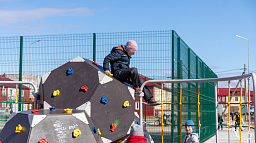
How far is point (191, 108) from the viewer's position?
39.4 feet

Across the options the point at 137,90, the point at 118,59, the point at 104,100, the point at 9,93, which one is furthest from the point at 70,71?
the point at 9,93

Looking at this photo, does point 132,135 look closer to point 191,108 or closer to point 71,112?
point 71,112

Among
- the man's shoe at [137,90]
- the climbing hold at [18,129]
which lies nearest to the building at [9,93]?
the man's shoe at [137,90]

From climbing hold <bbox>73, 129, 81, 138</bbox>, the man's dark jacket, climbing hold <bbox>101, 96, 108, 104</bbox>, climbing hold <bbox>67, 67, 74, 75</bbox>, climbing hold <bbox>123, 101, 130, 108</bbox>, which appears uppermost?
the man's dark jacket

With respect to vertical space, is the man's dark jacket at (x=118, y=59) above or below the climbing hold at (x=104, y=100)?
above

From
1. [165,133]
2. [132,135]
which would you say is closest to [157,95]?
[165,133]

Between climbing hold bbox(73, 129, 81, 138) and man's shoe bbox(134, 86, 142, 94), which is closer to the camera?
climbing hold bbox(73, 129, 81, 138)

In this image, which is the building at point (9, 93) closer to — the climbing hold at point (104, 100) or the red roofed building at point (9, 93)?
the red roofed building at point (9, 93)

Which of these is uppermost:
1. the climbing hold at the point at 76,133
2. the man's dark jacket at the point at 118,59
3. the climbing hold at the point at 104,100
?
the man's dark jacket at the point at 118,59

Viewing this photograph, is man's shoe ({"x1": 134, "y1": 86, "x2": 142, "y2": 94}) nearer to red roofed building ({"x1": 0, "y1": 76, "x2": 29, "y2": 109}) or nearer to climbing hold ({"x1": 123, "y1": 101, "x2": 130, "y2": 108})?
climbing hold ({"x1": 123, "y1": 101, "x2": 130, "y2": 108})

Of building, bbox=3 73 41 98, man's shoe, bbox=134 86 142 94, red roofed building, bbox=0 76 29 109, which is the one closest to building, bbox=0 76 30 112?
red roofed building, bbox=0 76 29 109

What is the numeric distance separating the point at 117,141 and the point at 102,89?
82 cm

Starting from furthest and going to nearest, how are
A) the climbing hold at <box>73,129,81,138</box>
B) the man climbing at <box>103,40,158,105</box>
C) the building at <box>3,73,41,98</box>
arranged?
the building at <box>3,73,41,98</box>
the man climbing at <box>103,40,158,105</box>
the climbing hold at <box>73,129,81,138</box>

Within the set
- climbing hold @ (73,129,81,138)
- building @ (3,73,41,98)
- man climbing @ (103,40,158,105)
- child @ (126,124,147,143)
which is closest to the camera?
child @ (126,124,147,143)
